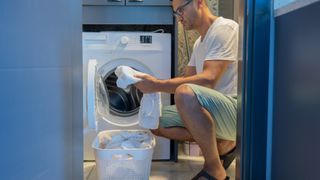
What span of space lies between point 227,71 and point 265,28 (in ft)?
3.22

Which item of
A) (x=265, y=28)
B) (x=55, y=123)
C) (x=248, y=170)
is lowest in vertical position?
(x=248, y=170)

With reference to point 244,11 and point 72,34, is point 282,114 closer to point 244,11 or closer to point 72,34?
point 244,11

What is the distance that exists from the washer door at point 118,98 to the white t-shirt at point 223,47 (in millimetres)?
536

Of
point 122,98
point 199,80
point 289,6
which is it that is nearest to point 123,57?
point 122,98

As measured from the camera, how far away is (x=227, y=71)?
2182 mm

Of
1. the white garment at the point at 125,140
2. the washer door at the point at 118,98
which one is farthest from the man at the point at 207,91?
the washer door at the point at 118,98

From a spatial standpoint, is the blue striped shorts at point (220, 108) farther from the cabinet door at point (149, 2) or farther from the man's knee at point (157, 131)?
the cabinet door at point (149, 2)

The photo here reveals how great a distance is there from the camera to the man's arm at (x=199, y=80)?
2029 millimetres

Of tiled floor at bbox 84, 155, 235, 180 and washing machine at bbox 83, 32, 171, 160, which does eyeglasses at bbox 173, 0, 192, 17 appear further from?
tiled floor at bbox 84, 155, 235, 180

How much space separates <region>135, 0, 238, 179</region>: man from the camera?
1.95m

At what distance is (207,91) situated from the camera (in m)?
1.97

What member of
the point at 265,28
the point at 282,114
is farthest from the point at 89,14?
the point at 282,114

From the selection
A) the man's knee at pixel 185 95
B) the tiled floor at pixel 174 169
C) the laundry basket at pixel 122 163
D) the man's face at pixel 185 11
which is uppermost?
the man's face at pixel 185 11

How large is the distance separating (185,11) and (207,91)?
1.80 feet
